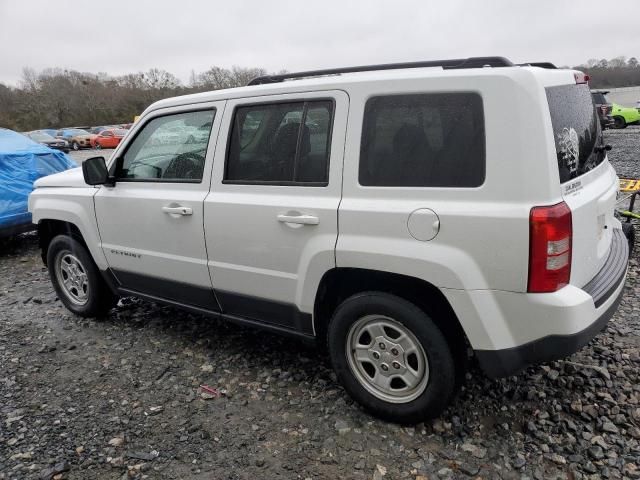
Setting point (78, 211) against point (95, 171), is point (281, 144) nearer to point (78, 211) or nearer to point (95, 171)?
point (95, 171)

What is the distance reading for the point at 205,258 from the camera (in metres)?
3.25

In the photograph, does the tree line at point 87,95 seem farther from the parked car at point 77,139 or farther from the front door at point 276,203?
the front door at point 276,203

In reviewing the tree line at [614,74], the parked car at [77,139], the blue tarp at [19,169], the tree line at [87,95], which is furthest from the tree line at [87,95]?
the blue tarp at [19,169]

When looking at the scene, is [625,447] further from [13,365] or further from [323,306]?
[13,365]

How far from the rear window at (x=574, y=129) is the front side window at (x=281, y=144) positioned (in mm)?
1137

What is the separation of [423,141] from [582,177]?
0.83 m

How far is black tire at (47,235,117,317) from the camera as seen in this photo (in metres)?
4.20

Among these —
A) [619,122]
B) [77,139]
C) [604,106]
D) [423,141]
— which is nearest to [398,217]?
[423,141]

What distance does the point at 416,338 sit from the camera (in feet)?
8.30

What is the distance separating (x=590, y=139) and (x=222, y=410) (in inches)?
104

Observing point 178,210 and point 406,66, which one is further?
point 178,210

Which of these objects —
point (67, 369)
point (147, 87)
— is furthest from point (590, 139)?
point (147, 87)

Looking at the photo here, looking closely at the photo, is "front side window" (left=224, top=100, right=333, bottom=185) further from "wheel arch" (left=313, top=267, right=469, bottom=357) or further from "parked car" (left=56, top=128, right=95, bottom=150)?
"parked car" (left=56, top=128, right=95, bottom=150)

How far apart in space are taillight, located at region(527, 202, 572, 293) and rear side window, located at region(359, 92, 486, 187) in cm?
33
